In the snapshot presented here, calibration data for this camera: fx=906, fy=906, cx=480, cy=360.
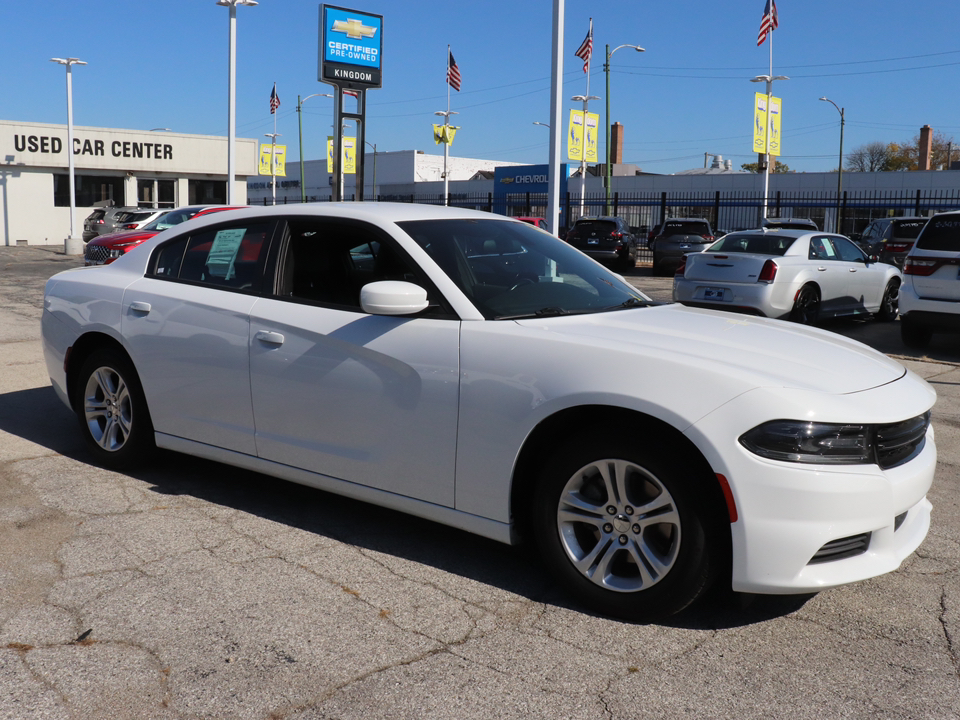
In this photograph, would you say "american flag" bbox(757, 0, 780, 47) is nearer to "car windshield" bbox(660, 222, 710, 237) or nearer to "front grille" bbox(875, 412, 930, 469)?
"car windshield" bbox(660, 222, 710, 237)

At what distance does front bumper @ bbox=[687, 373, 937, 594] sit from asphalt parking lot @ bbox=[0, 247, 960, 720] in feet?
1.00

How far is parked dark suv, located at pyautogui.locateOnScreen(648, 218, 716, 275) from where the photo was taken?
2281 centimetres

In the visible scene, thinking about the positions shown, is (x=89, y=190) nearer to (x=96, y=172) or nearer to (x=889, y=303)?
(x=96, y=172)

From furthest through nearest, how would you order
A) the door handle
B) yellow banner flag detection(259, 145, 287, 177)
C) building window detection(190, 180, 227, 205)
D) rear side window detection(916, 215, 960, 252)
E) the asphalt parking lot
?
yellow banner flag detection(259, 145, 287, 177), building window detection(190, 180, 227, 205), rear side window detection(916, 215, 960, 252), the door handle, the asphalt parking lot

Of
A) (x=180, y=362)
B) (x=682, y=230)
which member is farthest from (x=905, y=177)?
(x=180, y=362)

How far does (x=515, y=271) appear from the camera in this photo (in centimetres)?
429

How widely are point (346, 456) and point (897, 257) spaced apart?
19660 mm

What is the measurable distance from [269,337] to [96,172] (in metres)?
42.3

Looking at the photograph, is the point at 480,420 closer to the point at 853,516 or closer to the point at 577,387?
the point at 577,387

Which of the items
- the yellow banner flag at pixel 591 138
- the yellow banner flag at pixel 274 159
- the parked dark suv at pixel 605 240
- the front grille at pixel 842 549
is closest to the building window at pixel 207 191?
the yellow banner flag at pixel 274 159

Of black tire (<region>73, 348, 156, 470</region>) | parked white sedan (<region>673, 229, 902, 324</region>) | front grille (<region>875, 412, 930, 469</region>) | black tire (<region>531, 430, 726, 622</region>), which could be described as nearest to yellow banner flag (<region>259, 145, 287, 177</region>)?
parked white sedan (<region>673, 229, 902, 324</region>)

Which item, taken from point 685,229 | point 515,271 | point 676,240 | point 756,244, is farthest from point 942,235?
point 685,229

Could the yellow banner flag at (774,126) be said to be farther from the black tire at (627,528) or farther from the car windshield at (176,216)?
the black tire at (627,528)

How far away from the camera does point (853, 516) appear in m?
3.17
